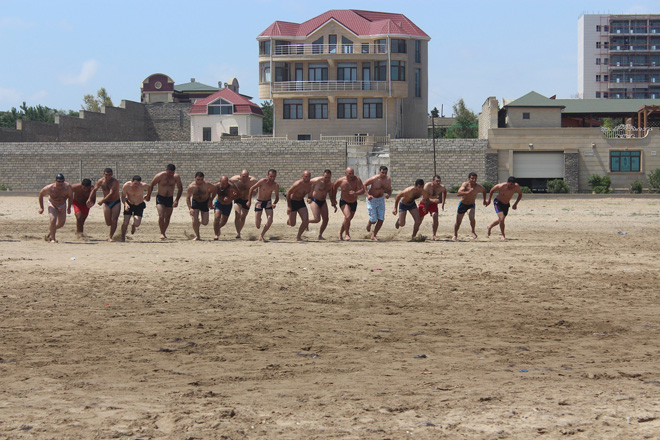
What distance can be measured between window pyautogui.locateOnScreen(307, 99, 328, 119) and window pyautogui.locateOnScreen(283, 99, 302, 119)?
0.71m

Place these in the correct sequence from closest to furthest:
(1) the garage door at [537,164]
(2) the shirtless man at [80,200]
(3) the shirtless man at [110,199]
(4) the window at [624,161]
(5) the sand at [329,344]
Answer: (5) the sand at [329,344]
(3) the shirtless man at [110,199]
(2) the shirtless man at [80,200]
(4) the window at [624,161]
(1) the garage door at [537,164]

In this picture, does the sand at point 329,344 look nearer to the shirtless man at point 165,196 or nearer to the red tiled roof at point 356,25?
the shirtless man at point 165,196

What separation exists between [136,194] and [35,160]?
33419 millimetres

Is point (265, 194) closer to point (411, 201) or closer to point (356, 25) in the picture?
point (411, 201)

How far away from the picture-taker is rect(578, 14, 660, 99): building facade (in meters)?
112

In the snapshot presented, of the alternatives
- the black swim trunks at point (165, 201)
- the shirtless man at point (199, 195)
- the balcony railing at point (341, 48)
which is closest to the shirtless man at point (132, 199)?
the black swim trunks at point (165, 201)

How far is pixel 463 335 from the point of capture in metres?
7.55

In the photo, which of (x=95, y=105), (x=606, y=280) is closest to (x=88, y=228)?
(x=606, y=280)

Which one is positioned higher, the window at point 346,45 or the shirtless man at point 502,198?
the window at point 346,45

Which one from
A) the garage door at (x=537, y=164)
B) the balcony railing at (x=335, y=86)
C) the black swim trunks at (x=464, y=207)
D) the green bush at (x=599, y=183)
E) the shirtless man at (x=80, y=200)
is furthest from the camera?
the balcony railing at (x=335, y=86)

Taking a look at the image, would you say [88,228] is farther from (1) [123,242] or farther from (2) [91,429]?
(2) [91,429]

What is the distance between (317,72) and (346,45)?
275 cm

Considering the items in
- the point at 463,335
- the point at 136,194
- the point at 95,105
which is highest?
the point at 95,105

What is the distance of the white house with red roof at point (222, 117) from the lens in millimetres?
63594
